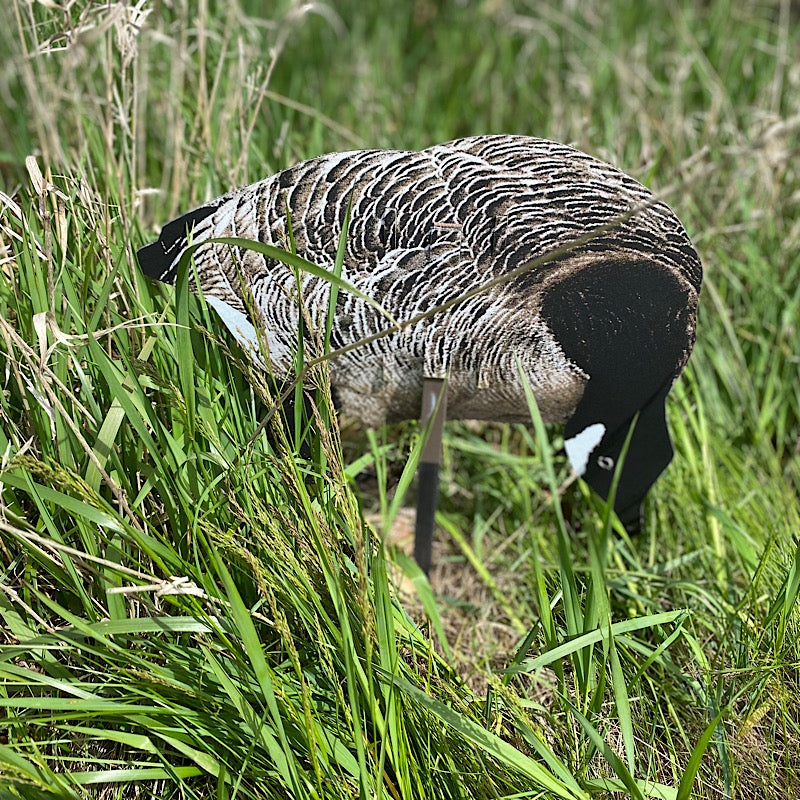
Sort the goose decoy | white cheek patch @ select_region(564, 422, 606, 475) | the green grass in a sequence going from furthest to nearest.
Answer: white cheek patch @ select_region(564, 422, 606, 475), the goose decoy, the green grass

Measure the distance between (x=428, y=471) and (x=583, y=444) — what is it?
0.24 m

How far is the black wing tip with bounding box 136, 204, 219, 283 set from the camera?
105cm

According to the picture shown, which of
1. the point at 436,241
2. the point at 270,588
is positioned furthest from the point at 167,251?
the point at 270,588

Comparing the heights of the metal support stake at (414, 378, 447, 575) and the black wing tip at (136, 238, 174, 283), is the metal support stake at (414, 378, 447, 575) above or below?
below

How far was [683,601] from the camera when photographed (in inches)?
47.0

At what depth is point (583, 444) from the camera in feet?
3.88

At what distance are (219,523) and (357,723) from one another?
12.5 inches

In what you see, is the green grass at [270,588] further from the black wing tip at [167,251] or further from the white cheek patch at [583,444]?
the white cheek patch at [583,444]

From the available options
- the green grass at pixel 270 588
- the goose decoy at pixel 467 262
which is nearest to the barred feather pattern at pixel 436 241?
the goose decoy at pixel 467 262

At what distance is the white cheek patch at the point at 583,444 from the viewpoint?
1.16 m

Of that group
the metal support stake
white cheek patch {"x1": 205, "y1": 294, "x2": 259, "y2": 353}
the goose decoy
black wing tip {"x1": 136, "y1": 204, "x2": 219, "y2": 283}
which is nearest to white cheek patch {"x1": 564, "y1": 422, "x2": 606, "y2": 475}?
the goose decoy

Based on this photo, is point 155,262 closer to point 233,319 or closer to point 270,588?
point 233,319

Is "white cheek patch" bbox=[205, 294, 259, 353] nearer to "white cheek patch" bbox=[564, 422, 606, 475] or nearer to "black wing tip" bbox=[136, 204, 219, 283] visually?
"black wing tip" bbox=[136, 204, 219, 283]

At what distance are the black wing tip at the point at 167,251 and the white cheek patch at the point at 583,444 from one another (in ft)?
2.07
